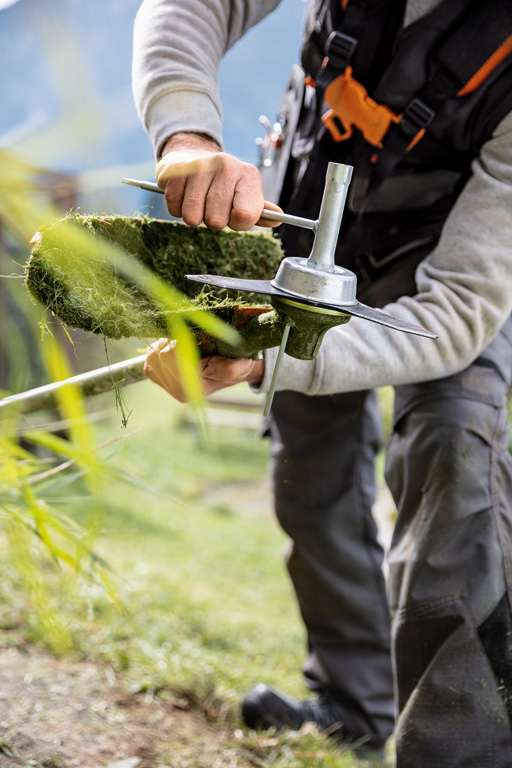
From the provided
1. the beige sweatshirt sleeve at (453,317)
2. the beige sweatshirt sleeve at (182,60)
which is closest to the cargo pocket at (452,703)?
the beige sweatshirt sleeve at (453,317)

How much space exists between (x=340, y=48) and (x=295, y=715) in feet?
4.57

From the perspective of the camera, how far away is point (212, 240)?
1.05m

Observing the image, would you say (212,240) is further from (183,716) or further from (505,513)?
(183,716)

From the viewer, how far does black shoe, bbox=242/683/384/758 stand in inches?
60.4

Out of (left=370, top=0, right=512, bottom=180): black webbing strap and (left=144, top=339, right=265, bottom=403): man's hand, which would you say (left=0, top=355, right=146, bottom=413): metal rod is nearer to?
(left=144, top=339, right=265, bottom=403): man's hand

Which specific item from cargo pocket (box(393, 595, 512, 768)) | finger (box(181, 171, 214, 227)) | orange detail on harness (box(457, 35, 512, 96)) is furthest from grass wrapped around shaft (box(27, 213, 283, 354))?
cargo pocket (box(393, 595, 512, 768))

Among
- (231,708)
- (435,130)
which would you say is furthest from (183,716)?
(435,130)

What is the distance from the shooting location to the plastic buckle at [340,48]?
1.14 meters

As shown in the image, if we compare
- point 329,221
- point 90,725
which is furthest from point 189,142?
point 90,725

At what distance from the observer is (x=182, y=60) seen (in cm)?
116

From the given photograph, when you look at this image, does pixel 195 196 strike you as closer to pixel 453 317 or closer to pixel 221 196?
pixel 221 196

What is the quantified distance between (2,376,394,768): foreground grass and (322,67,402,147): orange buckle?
0.58m

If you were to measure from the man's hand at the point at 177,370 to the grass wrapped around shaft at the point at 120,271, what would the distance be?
55mm

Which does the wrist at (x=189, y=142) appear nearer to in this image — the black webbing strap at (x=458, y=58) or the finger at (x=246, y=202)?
the finger at (x=246, y=202)
